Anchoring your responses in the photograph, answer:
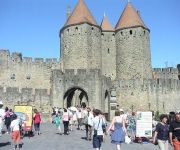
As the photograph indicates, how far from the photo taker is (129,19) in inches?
1700

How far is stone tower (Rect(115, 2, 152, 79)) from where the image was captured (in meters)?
40.5

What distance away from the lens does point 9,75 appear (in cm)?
4031

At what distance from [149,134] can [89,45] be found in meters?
23.4

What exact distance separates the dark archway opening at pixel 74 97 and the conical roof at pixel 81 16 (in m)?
7.95

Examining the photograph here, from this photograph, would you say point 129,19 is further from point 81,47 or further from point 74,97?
point 74,97

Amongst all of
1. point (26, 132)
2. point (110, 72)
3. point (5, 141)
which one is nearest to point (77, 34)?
point (110, 72)

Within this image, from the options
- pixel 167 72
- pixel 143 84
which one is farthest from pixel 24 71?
pixel 167 72

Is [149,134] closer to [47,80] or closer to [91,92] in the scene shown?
[91,92]

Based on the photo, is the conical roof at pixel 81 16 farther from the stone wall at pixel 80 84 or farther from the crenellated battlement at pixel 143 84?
the stone wall at pixel 80 84

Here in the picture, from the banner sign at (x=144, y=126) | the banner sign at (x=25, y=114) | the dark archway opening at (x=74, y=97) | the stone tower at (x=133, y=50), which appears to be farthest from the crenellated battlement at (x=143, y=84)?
the banner sign at (x=144, y=126)

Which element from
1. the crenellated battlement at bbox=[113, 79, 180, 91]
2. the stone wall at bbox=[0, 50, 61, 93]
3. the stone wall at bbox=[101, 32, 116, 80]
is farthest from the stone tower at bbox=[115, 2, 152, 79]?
the stone wall at bbox=[0, 50, 61, 93]

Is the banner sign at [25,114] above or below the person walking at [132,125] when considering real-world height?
above

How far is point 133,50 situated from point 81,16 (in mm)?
6385

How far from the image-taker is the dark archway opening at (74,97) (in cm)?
3253
